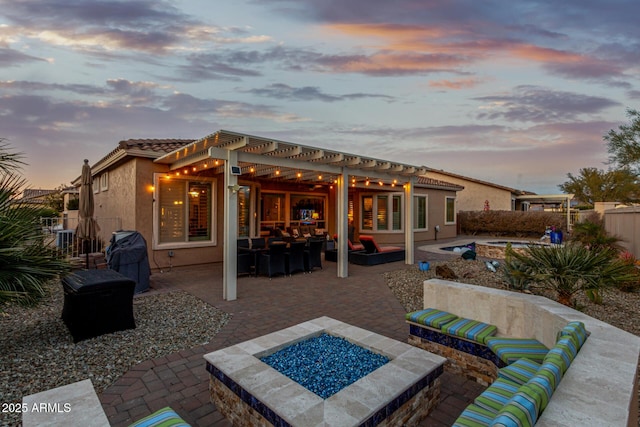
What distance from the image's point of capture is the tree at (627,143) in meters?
13.9

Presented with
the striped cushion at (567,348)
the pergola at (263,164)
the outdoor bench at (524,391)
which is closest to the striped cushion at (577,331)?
the outdoor bench at (524,391)

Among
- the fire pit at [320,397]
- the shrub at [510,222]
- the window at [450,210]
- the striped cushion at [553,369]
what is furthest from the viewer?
the window at [450,210]

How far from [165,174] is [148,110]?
5.70m

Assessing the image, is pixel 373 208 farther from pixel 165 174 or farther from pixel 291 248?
pixel 165 174

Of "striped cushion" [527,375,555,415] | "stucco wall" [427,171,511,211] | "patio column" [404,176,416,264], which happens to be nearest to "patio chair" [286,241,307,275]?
"patio column" [404,176,416,264]

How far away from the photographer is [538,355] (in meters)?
2.77

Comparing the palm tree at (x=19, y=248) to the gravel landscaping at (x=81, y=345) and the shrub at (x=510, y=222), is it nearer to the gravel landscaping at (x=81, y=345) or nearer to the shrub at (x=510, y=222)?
the gravel landscaping at (x=81, y=345)

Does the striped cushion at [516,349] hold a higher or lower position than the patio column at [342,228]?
lower

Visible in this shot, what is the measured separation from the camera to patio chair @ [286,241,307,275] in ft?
28.7

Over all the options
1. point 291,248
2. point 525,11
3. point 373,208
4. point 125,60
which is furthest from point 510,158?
point 125,60

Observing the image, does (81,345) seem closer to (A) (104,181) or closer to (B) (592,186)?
(A) (104,181)

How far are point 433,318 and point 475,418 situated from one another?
1.91 metres

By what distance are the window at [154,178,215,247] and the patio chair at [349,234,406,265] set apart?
5.01m

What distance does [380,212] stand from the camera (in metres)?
16.6
